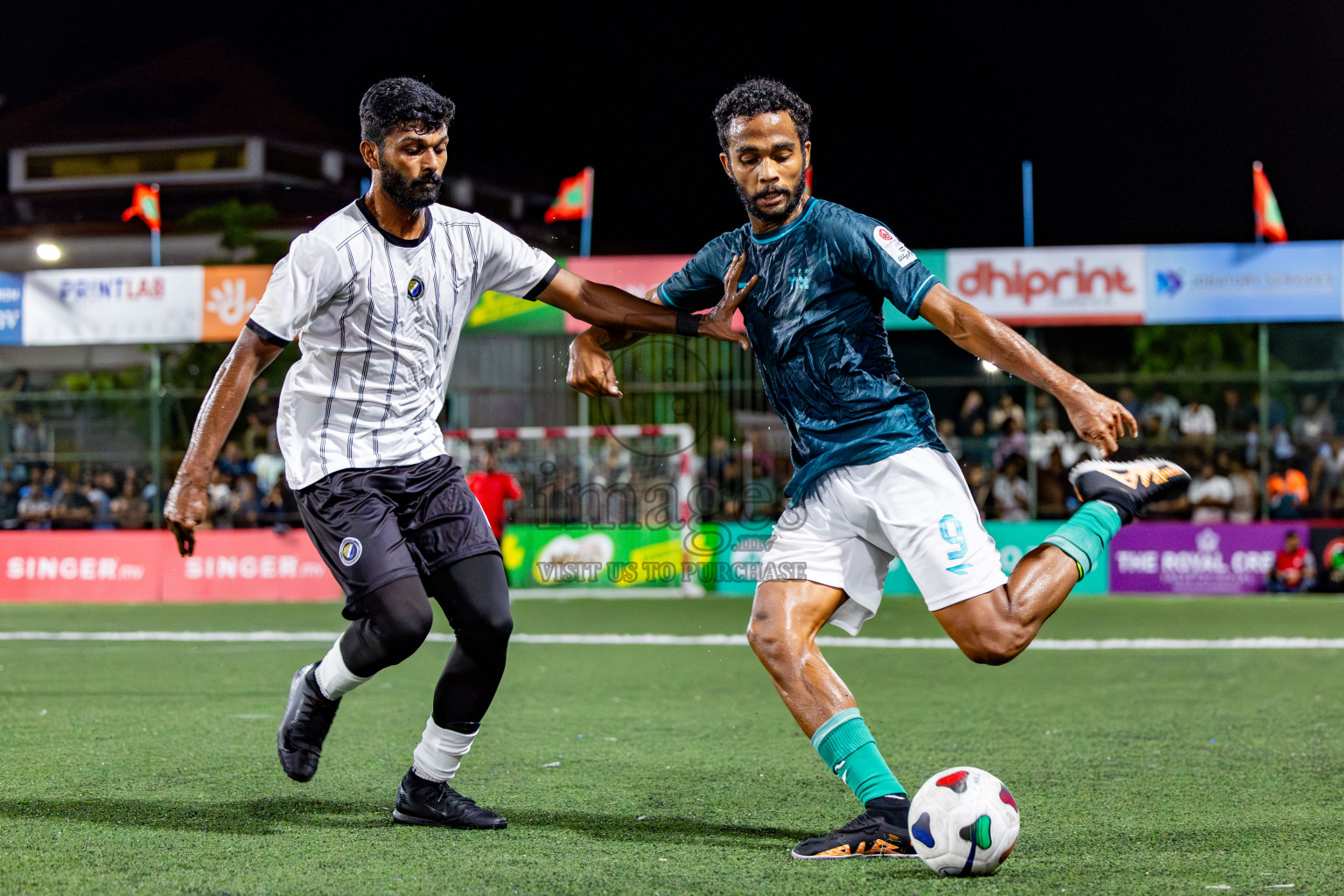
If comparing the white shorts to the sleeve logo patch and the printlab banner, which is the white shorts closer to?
the sleeve logo patch

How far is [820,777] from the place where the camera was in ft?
16.8

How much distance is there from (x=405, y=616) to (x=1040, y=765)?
275cm

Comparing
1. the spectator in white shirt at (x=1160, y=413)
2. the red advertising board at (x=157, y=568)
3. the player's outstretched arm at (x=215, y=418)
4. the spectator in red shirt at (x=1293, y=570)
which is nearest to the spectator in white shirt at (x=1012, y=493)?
the spectator in white shirt at (x=1160, y=413)

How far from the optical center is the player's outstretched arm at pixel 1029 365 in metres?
3.75

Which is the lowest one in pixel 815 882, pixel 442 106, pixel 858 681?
pixel 858 681

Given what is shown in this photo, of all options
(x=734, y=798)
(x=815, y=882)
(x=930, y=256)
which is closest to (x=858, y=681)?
(x=734, y=798)

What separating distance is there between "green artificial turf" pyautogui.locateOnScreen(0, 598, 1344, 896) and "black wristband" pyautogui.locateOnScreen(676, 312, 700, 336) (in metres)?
1.62

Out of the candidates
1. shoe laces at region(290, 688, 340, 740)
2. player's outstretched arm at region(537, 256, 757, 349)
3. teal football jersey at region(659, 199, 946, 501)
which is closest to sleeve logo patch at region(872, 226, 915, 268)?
teal football jersey at region(659, 199, 946, 501)

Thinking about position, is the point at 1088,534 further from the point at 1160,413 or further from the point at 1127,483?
the point at 1160,413

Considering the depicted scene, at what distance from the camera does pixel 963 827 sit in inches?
138

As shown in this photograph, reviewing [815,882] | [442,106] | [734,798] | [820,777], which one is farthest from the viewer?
[820,777]

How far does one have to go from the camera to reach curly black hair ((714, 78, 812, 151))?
13.5ft

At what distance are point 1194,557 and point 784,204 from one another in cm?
1602

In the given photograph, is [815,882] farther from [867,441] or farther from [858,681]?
[858,681]
